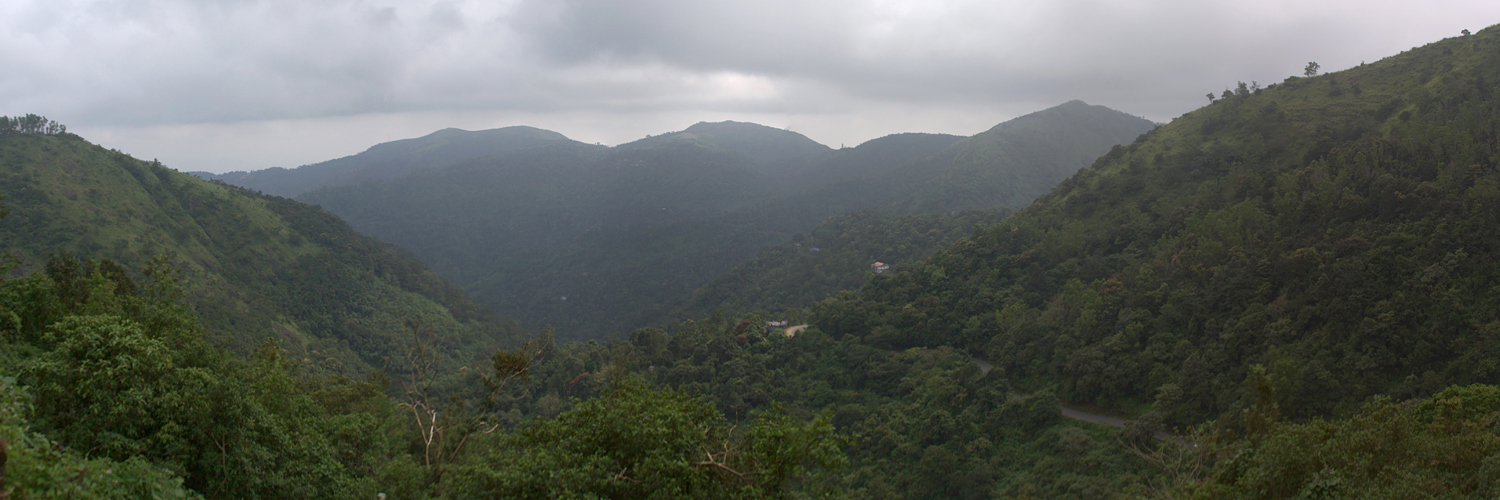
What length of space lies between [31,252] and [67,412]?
6016 cm

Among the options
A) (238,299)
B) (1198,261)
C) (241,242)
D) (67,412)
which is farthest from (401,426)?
(241,242)

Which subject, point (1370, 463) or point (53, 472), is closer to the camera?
point (53, 472)

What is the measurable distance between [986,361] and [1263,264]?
591 inches

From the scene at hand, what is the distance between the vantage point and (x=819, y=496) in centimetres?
930

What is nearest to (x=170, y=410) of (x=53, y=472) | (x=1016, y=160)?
(x=53, y=472)

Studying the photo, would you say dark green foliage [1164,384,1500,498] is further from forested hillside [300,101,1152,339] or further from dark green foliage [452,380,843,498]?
forested hillside [300,101,1152,339]

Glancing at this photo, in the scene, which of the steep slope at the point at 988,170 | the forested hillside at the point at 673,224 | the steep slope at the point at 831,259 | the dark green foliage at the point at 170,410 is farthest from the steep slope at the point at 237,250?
the steep slope at the point at 988,170

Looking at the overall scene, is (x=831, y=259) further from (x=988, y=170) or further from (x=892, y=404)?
(x=988, y=170)

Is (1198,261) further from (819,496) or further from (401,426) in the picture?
(401,426)

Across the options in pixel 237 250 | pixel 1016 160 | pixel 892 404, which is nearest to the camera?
pixel 892 404

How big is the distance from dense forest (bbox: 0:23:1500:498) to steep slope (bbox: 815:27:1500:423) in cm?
15

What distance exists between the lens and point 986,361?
41.9 m

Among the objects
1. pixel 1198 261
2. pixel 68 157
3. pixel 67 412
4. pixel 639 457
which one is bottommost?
pixel 1198 261

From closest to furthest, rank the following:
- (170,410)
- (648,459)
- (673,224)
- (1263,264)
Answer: (648,459)
(170,410)
(1263,264)
(673,224)
